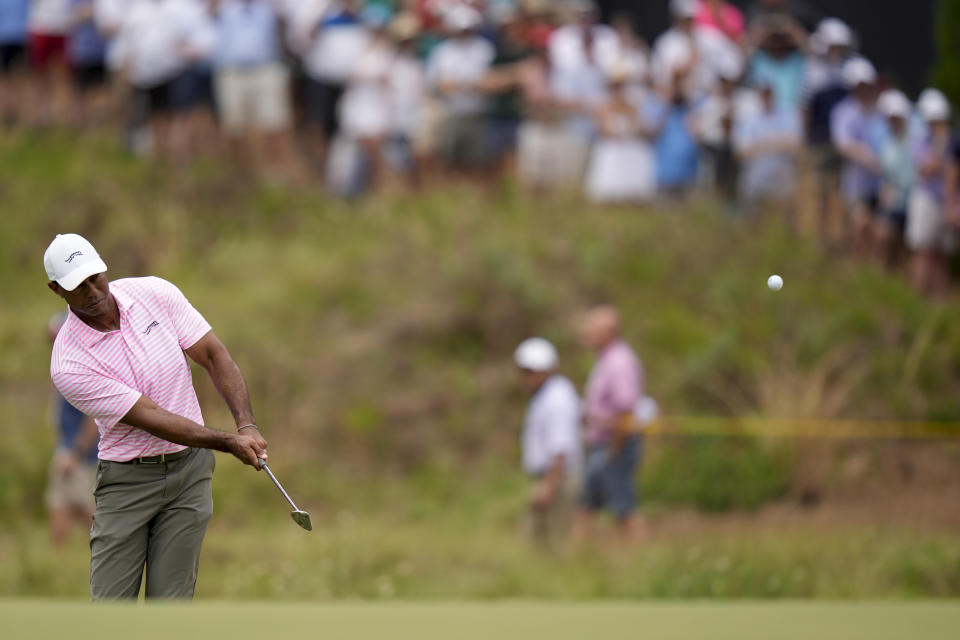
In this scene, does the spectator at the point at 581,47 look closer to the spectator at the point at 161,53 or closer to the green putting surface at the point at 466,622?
the spectator at the point at 161,53

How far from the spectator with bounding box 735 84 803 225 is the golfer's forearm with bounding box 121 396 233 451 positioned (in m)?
8.94

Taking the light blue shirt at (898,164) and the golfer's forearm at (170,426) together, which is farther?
the light blue shirt at (898,164)

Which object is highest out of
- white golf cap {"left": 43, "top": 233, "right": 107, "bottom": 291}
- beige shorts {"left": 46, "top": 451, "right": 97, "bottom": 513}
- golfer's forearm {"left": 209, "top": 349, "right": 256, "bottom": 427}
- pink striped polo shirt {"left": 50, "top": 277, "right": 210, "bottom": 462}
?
white golf cap {"left": 43, "top": 233, "right": 107, "bottom": 291}

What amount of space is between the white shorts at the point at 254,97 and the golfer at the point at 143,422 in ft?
30.9

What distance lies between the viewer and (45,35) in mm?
16031

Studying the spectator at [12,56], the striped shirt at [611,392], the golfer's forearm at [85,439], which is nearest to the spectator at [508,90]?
the striped shirt at [611,392]

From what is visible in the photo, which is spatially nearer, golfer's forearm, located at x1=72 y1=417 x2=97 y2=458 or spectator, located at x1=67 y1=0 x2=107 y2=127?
golfer's forearm, located at x1=72 y1=417 x2=97 y2=458

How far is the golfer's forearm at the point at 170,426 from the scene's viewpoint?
18.9ft

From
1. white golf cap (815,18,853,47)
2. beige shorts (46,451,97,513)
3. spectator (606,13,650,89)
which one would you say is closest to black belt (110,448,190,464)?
beige shorts (46,451,97,513)

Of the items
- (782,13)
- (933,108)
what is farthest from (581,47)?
(933,108)

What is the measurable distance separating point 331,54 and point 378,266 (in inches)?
87.8

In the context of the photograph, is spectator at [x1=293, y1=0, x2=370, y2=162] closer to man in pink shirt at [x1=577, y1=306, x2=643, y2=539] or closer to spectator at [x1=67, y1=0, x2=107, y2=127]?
spectator at [x1=67, y1=0, x2=107, y2=127]

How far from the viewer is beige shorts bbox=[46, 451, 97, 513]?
32.8 ft

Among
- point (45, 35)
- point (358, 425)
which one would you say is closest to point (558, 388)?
point (358, 425)
